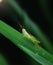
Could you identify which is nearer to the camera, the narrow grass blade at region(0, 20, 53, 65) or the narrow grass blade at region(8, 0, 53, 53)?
the narrow grass blade at region(0, 20, 53, 65)

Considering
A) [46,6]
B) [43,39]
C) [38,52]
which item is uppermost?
[46,6]

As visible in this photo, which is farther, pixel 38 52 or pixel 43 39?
pixel 43 39

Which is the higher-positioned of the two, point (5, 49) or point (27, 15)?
point (27, 15)

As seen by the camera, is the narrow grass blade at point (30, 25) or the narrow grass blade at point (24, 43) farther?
the narrow grass blade at point (30, 25)

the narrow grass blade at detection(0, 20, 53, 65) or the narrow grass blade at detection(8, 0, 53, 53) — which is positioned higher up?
the narrow grass blade at detection(8, 0, 53, 53)

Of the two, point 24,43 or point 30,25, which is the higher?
point 30,25

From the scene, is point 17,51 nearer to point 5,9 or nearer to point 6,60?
point 6,60

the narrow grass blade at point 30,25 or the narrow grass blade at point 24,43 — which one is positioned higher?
the narrow grass blade at point 30,25

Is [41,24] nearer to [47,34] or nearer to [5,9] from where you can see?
[47,34]

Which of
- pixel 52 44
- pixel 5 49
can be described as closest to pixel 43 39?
pixel 52 44

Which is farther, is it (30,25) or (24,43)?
(30,25)
